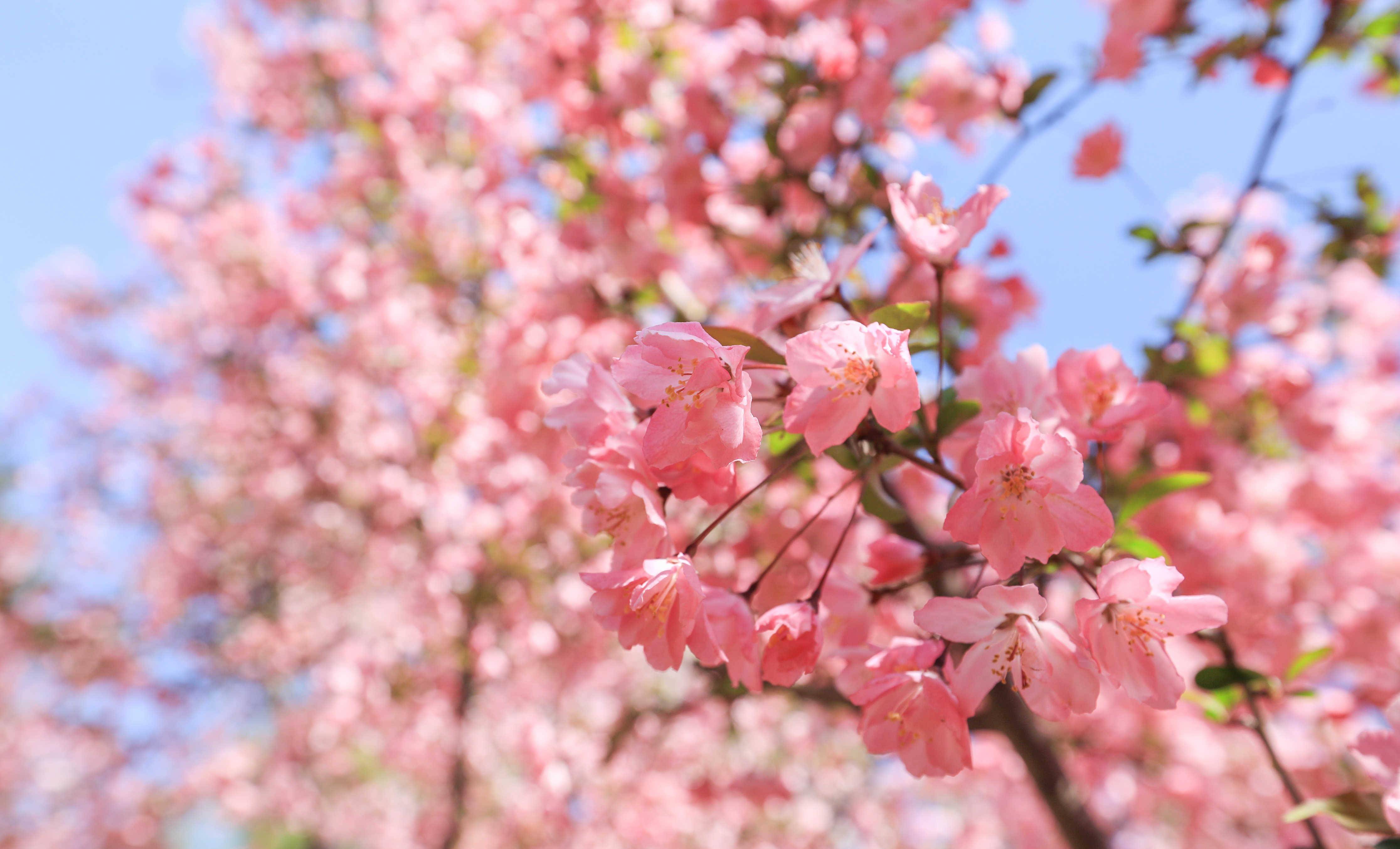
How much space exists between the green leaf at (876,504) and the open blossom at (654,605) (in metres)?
0.24

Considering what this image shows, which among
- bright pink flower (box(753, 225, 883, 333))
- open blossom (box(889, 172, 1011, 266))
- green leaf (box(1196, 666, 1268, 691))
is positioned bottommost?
green leaf (box(1196, 666, 1268, 691))

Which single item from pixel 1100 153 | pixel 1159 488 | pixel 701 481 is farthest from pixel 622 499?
pixel 1100 153

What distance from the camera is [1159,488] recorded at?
103 centimetres

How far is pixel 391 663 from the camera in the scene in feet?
14.0

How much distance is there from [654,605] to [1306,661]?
1081 mm

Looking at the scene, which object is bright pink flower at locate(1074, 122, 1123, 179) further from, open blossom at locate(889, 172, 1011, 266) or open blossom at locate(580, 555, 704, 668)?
open blossom at locate(580, 555, 704, 668)

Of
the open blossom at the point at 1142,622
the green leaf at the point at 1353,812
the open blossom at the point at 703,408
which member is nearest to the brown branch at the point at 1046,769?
the green leaf at the point at 1353,812

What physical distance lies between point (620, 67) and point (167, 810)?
8631 millimetres

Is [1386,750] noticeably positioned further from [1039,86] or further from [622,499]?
[1039,86]

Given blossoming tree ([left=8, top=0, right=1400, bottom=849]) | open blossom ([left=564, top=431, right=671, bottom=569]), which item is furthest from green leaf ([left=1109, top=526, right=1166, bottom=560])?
open blossom ([left=564, top=431, right=671, bottom=569])

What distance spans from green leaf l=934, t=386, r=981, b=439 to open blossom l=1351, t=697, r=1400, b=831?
677 mm

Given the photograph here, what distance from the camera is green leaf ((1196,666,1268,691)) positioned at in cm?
111

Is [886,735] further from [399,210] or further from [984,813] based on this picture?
[984,813]

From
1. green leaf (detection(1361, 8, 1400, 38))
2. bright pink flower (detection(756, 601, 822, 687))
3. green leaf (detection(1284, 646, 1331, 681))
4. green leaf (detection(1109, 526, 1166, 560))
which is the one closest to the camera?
bright pink flower (detection(756, 601, 822, 687))
